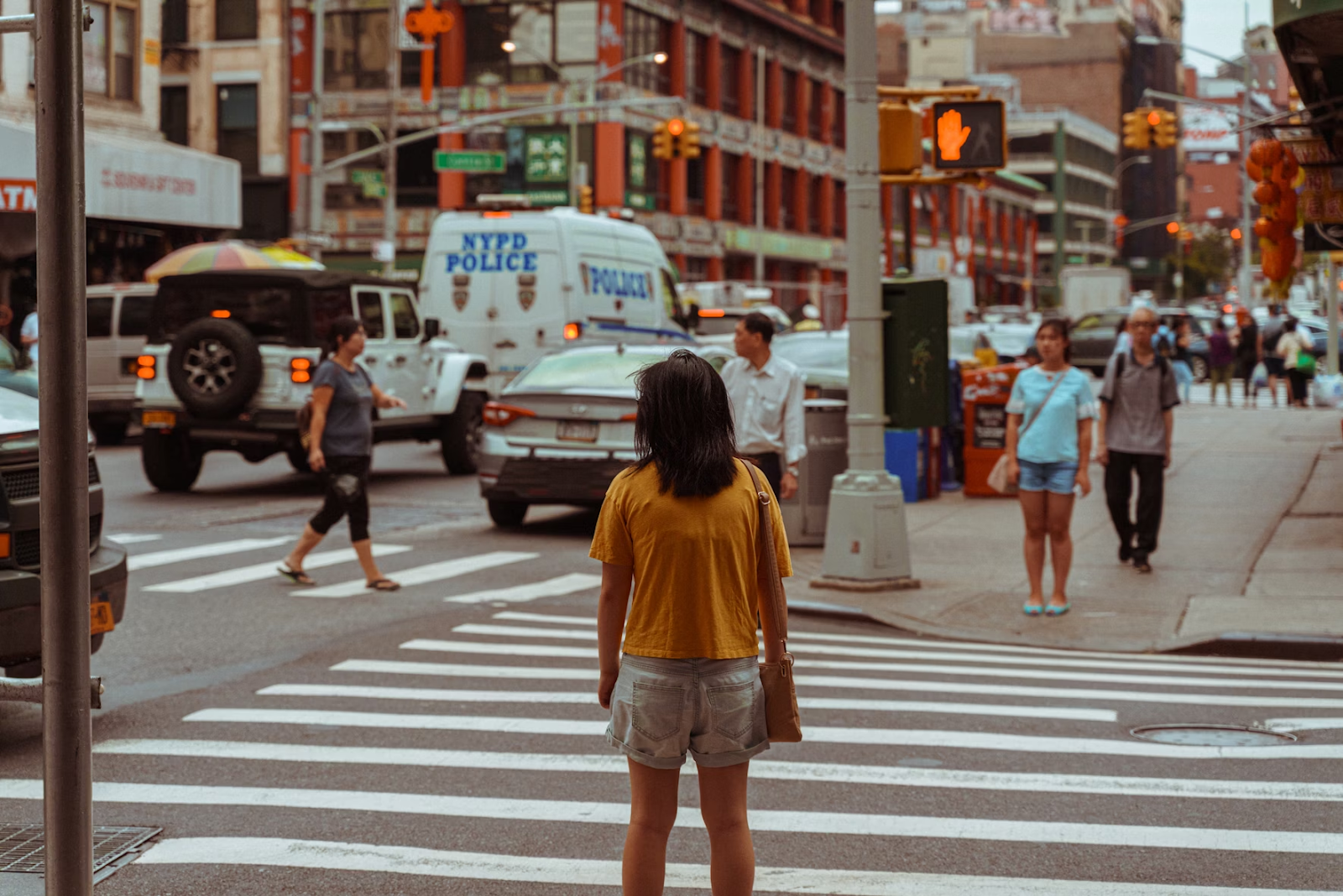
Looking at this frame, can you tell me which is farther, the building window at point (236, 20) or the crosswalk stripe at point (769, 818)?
the building window at point (236, 20)

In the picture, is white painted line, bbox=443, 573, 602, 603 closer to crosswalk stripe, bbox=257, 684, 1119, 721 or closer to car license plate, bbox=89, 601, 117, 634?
crosswalk stripe, bbox=257, 684, 1119, 721

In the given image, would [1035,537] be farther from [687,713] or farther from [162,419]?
[162,419]

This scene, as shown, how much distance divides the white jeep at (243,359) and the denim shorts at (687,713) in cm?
1382

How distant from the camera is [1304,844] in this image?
598cm

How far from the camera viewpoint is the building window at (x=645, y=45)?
172 feet

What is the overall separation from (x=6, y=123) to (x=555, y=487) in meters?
19.6

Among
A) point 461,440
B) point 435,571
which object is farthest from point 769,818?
point 461,440

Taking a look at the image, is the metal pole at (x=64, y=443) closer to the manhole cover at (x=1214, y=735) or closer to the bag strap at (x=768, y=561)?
the bag strap at (x=768, y=561)

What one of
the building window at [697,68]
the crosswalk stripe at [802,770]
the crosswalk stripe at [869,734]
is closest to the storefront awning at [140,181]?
the building window at [697,68]

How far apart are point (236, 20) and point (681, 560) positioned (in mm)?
44045

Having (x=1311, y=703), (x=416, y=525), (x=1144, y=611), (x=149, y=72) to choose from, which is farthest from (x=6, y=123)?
(x=1311, y=703)

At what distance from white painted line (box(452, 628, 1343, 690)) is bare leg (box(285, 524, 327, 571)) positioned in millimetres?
1871

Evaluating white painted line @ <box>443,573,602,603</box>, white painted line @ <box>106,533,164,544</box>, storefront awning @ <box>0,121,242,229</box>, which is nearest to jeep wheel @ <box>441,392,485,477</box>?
white painted line @ <box>106,533,164,544</box>

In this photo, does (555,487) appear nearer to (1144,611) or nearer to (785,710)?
(1144,611)
